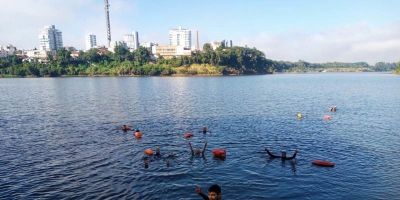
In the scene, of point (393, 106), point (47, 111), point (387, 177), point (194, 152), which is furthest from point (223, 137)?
point (393, 106)

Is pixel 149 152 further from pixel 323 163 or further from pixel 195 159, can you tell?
pixel 323 163

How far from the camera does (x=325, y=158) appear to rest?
41.3 m

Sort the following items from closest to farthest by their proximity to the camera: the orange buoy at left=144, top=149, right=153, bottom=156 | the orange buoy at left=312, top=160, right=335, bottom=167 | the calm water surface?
1. the calm water surface
2. the orange buoy at left=312, top=160, right=335, bottom=167
3. the orange buoy at left=144, top=149, right=153, bottom=156

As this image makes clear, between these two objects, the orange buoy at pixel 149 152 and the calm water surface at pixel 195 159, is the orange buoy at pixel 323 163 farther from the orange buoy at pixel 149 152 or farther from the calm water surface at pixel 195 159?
the orange buoy at pixel 149 152

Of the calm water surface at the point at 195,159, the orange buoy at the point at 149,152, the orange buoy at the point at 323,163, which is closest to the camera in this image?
the calm water surface at the point at 195,159

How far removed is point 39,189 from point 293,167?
87.9ft

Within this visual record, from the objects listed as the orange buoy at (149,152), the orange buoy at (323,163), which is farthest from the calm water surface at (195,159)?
the orange buoy at (149,152)

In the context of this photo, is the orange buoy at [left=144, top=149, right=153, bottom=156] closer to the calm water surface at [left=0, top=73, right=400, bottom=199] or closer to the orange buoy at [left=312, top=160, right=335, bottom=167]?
the calm water surface at [left=0, top=73, right=400, bottom=199]

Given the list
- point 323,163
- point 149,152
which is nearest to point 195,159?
point 149,152

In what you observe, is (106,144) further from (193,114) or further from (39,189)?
(193,114)

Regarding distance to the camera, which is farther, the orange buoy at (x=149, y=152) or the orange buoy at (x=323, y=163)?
the orange buoy at (x=149, y=152)

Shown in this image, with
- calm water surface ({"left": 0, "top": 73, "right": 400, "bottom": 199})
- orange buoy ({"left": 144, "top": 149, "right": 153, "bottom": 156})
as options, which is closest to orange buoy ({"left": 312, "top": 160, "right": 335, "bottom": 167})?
calm water surface ({"left": 0, "top": 73, "right": 400, "bottom": 199})

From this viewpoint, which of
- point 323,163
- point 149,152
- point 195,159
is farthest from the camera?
point 149,152

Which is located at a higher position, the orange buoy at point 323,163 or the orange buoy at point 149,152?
the orange buoy at point 149,152
